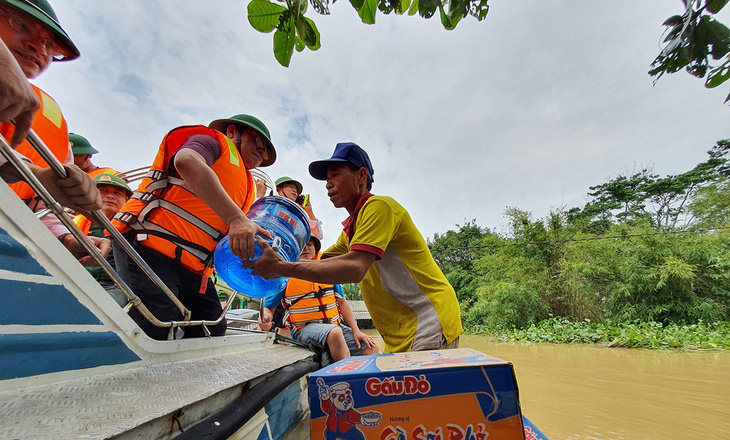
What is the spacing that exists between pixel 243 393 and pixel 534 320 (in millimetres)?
11819

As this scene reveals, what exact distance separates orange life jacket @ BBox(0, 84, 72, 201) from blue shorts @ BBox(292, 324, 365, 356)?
2.46m

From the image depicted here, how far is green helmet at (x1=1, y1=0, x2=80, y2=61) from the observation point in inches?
42.4

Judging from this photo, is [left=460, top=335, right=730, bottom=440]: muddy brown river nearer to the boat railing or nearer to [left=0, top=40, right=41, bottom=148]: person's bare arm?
the boat railing

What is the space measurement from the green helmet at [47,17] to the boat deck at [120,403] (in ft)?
4.11

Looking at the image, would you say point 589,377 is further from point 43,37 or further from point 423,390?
point 43,37

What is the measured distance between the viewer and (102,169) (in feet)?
8.98

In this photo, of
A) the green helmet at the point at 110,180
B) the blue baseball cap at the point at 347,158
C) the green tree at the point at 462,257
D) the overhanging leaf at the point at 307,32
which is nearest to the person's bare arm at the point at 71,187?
the overhanging leaf at the point at 307,32

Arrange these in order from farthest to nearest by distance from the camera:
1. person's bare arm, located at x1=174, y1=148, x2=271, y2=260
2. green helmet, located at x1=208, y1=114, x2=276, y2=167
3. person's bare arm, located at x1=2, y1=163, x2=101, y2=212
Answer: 1. green helmet, located at x1=208, y1=114, x2=276, y2=167
2. person's bare arm, located at x1=174, y1=148, x2=271, y2=260
3. person's bare arm, located at x1=2, y1=163, x2=101, y2=212

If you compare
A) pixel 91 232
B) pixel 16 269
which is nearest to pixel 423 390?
pixel 16 269

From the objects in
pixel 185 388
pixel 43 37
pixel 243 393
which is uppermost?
pixel 43 37

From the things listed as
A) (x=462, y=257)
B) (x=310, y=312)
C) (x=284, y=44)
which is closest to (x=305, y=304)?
(x=310, y=312)

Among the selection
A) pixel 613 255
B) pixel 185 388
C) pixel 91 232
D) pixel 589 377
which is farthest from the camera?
pixel 613 255

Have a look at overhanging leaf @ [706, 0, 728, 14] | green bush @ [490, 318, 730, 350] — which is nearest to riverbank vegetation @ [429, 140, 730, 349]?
green bush @ [490, 318, 730, 350]

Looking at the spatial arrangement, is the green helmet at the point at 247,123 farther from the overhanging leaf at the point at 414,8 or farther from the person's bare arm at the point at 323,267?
the overhanging leaf at the point at 414,8
